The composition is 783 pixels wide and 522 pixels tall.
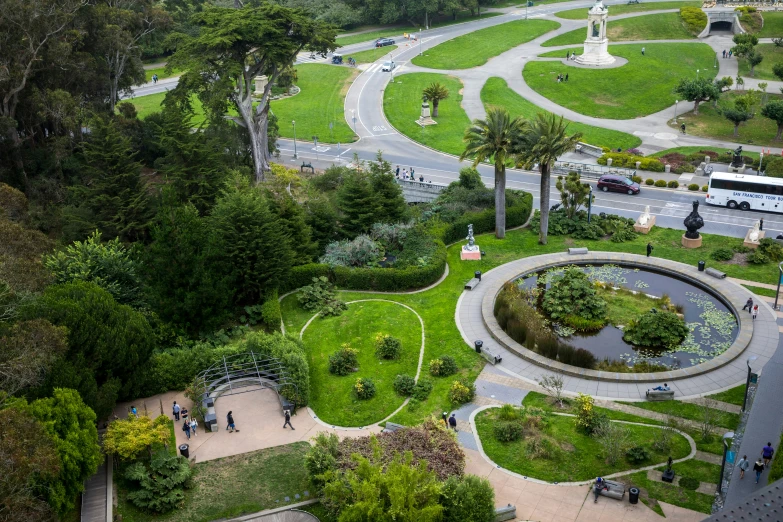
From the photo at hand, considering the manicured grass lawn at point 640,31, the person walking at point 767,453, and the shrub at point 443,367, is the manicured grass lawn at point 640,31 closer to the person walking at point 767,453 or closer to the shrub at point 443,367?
the shrub at point 443,367

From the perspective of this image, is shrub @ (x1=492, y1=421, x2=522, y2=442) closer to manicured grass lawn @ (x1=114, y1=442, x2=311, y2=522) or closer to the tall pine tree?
manicured grass lawn @ (x1=114, y1=442, x2=311, y2=522)

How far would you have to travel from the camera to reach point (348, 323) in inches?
1998

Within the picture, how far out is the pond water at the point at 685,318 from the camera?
4562 cm

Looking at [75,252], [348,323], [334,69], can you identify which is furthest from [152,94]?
[348,323]

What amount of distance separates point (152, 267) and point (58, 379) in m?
12.8

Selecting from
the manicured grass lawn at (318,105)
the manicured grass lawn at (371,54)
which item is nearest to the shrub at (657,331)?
the manicured grass lawn at (318,105)

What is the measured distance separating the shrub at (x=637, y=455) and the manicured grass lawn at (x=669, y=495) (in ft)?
3.28

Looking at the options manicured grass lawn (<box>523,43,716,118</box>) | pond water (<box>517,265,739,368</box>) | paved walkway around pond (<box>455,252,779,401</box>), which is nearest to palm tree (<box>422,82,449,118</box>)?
manicured grass lawn (<box>523,43,716,118</box>)

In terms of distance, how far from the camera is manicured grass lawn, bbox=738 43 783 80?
98.0 meters

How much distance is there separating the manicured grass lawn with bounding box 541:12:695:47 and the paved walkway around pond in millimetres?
70675

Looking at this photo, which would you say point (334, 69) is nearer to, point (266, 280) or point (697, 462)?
point (266, 280)

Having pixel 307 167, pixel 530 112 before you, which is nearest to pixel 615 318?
pixel 307 167

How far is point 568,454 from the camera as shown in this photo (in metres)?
37.3

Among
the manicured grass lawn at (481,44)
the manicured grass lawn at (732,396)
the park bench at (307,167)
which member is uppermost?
the manicured grass lawn at (481,44)
